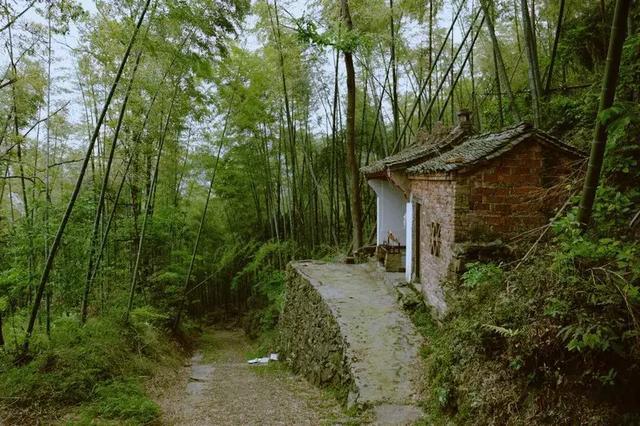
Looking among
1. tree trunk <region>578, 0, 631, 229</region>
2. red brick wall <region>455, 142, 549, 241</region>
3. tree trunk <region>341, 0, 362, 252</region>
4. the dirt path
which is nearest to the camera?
tree trunk <region>578, 0, 631, 229</region>

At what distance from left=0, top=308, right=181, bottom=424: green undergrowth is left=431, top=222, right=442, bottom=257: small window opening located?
14.2 ft

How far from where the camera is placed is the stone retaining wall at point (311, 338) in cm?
632

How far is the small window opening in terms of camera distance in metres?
6.38

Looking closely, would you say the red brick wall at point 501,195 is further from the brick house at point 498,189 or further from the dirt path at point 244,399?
the dirt path at point 244,399

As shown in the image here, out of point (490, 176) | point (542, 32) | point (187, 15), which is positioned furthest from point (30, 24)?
point (542, 32)

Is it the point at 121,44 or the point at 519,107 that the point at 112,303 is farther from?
the point at 519,107

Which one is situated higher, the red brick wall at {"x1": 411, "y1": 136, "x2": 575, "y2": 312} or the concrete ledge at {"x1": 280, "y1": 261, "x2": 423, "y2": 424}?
the red brick wall at {"x1": 411, "y1": 136, "x2": 575, "y2": 312}

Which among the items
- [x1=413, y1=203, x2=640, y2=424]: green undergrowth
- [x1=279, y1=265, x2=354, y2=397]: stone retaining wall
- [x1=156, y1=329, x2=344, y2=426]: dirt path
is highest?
[x1=413, y1=203, x2=640, y2=424]: green undergrowth

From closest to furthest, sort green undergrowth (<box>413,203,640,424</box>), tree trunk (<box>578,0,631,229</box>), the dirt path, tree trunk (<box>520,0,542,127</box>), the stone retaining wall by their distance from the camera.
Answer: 1. tree trunk (<box>578,0,631,229</box>)
2. green undergrowth (<box>413,203,640,424</box>)
3. the dirt path
4. the stone retaining wall
5. tree trunk (<box>520,0,542,127</box>)

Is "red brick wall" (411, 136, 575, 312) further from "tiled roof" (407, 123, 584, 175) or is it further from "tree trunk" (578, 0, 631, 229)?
"tree trunk" (578, 0, 631, 229)

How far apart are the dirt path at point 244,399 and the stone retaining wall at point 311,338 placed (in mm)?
259

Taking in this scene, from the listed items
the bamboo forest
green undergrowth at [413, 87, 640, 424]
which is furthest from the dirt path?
green undergrowth at [413, 87, 640, 424]

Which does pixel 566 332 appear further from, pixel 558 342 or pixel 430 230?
pixel 430 230

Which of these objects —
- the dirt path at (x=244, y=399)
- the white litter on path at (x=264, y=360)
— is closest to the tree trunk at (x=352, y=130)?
the white litter on path at (x=264, y=360)
